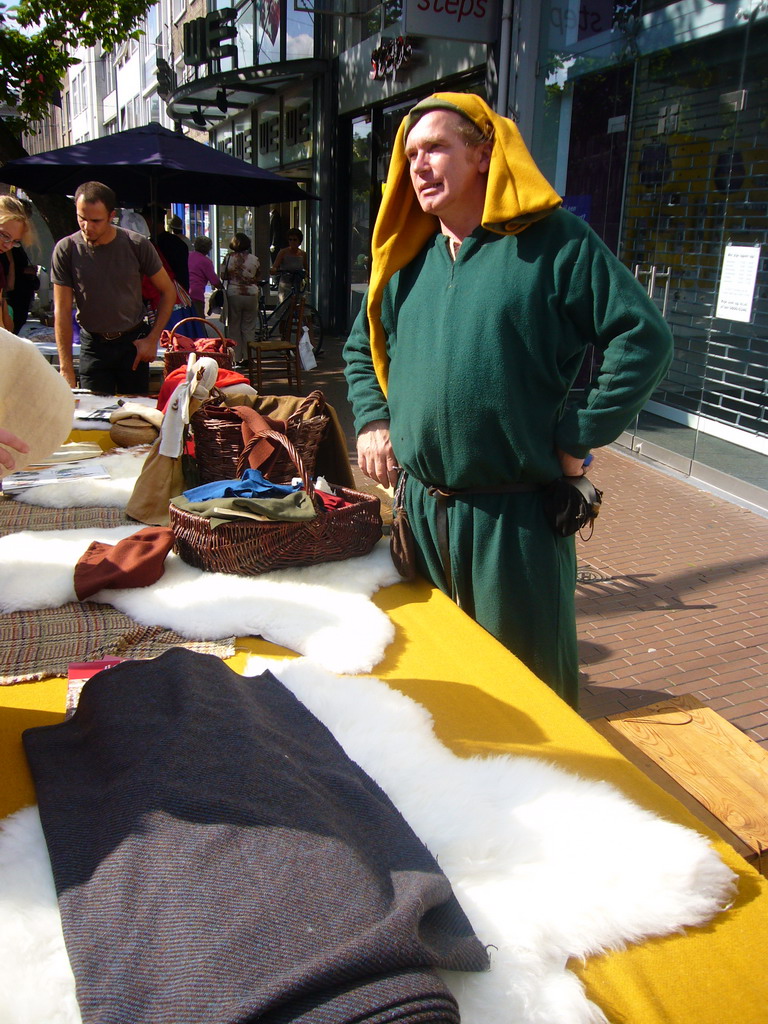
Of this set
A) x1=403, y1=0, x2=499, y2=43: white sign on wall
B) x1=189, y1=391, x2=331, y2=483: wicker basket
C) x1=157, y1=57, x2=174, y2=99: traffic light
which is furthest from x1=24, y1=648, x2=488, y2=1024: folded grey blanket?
x1=157, y1=57, x2=174, y2=99: traffic light

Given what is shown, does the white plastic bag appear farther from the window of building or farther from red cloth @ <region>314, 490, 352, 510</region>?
the window of building

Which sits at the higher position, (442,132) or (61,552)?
(442,132)

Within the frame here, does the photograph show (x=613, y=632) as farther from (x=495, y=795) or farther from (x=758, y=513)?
(x=495, y=795)

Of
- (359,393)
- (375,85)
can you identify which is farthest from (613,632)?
(375,85)

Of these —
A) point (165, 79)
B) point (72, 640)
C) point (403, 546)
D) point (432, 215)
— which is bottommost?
point (72, 640)

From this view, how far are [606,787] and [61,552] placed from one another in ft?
5.19

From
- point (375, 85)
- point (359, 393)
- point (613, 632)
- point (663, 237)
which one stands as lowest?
point (613, 632)

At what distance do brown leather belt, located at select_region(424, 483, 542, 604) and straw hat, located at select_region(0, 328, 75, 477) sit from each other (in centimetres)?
101

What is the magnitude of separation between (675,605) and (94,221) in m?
3.64

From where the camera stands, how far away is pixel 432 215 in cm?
217

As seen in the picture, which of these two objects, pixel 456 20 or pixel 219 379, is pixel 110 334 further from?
pixel 456 20

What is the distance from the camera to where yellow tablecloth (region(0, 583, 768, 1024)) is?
1.02 metres

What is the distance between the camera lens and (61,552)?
227cm

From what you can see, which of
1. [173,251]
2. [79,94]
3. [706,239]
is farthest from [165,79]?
[79,94]
